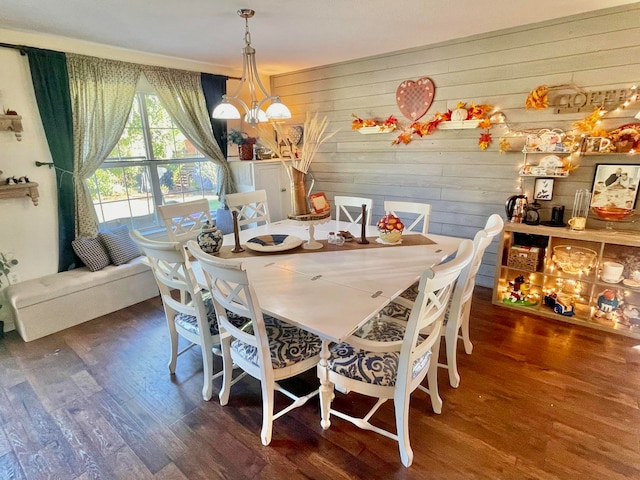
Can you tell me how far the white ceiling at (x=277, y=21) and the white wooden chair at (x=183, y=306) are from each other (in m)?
1.52

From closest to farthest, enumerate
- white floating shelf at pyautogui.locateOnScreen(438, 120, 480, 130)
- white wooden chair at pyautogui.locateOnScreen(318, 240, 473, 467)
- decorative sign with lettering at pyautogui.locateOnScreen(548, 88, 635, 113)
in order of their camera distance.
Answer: white wooden chair at pyautogui.locateOnScreen(318, 240, 473, 467) → decorative sign with lettering at pyautogui.locateOnScreen(548, 88, 635, 113) → white floating shelf at pyautogui.locateOnScreen(438, 120, 480, 130)

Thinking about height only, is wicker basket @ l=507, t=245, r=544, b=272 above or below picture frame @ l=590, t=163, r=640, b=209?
below

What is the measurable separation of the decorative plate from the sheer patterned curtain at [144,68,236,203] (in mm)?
1903

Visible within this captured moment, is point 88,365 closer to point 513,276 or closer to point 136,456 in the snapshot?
point 136,456

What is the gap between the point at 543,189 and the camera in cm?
275

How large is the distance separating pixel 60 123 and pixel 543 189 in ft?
13.1

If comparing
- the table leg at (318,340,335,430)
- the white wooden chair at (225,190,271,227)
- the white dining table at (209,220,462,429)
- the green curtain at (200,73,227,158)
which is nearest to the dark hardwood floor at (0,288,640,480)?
the table leg at (318,340,335,430)

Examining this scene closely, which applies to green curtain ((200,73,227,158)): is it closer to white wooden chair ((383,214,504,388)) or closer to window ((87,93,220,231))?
window ((87,93,220,231))

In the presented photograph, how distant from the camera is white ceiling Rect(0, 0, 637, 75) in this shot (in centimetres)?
212

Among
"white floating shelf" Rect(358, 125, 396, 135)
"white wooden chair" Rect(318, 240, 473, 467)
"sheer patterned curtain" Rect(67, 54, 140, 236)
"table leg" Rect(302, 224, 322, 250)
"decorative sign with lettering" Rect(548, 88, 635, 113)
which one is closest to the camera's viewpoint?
"white wooden chair" Rect(318, 240, 473, 467)

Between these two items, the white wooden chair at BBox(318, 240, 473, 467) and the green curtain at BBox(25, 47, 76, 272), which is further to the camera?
the green curtain at BBox(25, 47, 76, 272)

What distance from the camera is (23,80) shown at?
2580mm

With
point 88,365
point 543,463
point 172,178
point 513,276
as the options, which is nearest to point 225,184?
point 172,178

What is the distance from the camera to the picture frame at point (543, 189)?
2.72 metres
